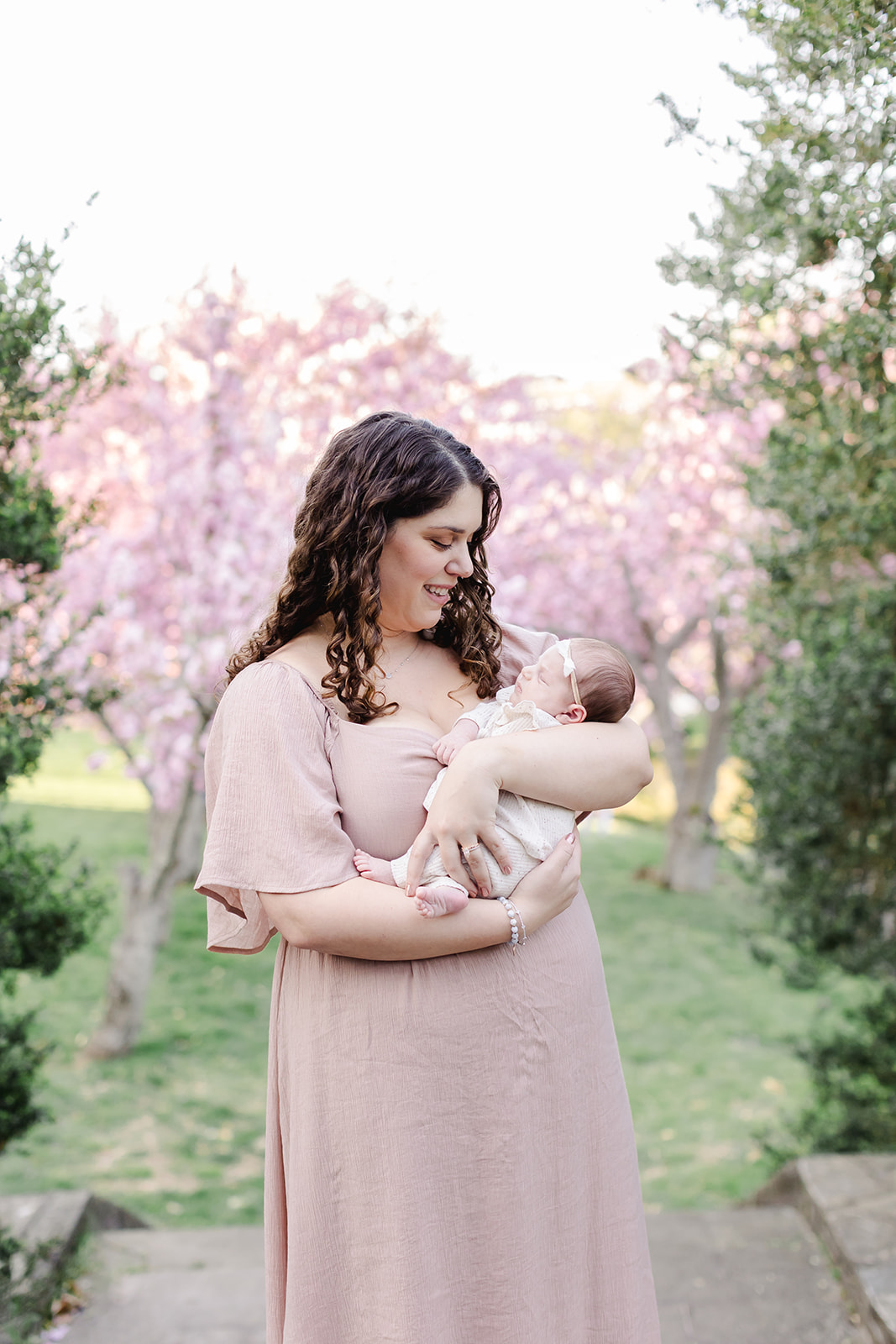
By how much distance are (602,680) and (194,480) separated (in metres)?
5.35

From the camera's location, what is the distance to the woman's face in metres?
1.82

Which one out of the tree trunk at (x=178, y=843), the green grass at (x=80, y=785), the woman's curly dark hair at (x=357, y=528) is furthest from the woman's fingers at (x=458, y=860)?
the green grass at (x=80, y=785)

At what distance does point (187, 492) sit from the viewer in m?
6.77

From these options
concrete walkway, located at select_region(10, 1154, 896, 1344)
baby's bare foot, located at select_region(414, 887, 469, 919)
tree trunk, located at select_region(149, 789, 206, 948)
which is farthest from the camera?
tree trunk, located at select_region(149, 789, 206, 948)

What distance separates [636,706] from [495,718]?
10.9 meters

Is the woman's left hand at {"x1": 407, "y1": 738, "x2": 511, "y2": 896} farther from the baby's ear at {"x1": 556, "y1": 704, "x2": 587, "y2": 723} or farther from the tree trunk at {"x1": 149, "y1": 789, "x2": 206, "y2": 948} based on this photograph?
the tree trunk at {"x1": 149, "y1": 789, "x2": 206, "y2": 948}

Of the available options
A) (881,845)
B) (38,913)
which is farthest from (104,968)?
(881,845)

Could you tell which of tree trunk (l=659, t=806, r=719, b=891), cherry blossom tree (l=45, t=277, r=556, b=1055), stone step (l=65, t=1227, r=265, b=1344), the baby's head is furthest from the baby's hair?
tree trunk (l=659, t=806, r=719, b=891)

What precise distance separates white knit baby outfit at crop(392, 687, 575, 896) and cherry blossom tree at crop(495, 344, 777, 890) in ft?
26.0

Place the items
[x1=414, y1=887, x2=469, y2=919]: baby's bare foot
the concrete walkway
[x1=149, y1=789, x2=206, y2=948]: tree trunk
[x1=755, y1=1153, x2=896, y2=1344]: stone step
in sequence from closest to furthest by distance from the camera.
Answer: [x1=414, y1=887, x2=469, y2=919]: baby's bare foot < [x1=755, y1=1153, x2=896, y2=1344]: stone step < the concrete walkway < [x1=149, y1=789, x2=206, y2=948]: tree trunk

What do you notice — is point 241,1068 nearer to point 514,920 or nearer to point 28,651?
point 28,651

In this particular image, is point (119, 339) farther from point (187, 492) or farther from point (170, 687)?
point (170, 687)

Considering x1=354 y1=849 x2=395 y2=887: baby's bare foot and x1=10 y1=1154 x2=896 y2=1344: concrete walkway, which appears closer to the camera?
x1=354 y1=849 x2=395 y2=887: baby's bare foot

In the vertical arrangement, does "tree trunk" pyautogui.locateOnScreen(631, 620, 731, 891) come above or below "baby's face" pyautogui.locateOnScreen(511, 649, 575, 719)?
above
